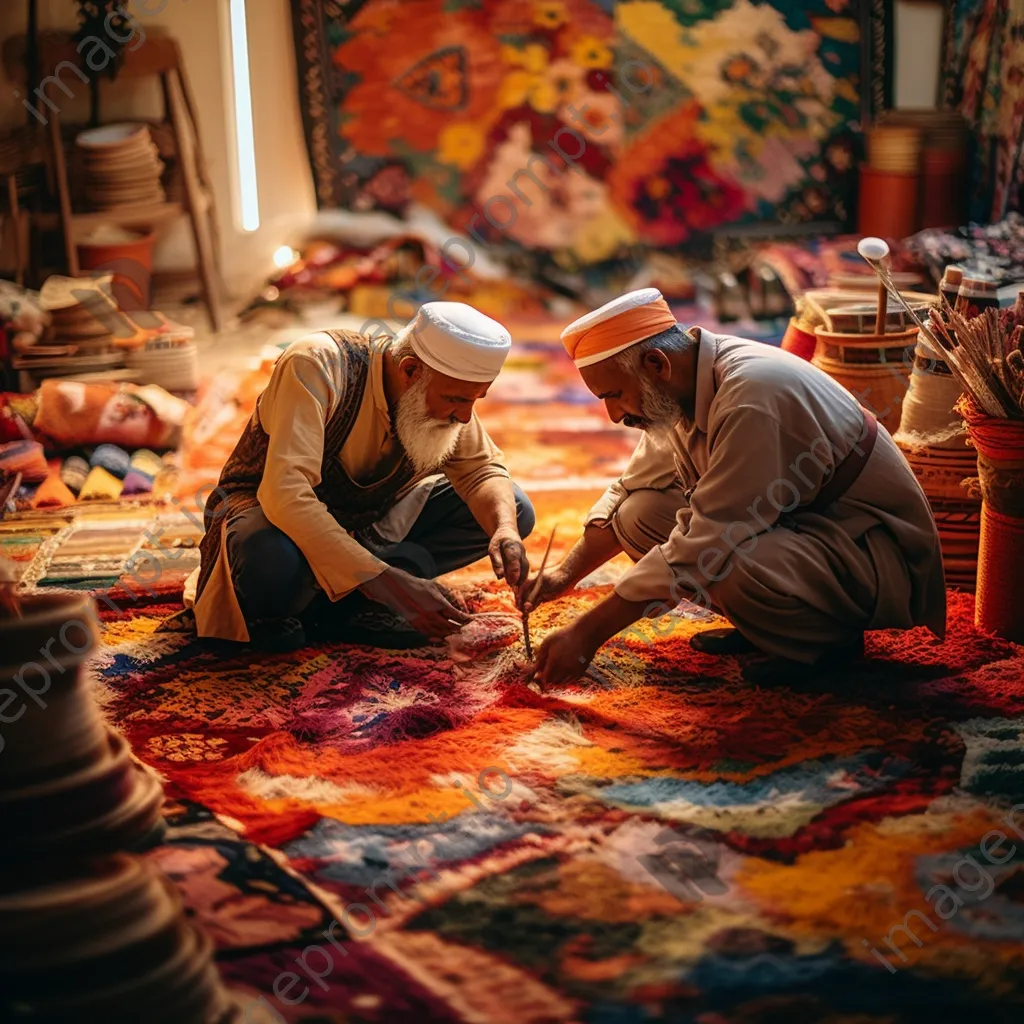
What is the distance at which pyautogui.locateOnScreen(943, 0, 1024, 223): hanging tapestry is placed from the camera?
23.6ft

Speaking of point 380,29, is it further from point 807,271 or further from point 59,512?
point 59,512

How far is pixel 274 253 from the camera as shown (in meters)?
8.37

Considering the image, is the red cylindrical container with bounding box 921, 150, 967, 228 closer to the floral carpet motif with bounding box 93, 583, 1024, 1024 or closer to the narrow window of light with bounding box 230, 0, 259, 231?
the narrow window of light with bounding box 230, 0, 259, 231

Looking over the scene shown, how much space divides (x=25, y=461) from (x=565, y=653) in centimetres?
299

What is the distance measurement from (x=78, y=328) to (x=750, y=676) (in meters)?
3.91

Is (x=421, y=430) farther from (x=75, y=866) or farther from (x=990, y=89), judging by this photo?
(x=990, y=89)

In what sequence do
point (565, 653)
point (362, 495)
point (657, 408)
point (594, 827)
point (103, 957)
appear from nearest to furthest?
point (103, 957) → point (594, 827) → point (565, 653) → point (657, 408) → point (362, 495)

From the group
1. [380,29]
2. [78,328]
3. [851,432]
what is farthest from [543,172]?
[851,432]

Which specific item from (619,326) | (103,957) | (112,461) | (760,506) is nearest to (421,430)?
(619,326)

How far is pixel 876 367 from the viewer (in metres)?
4.68

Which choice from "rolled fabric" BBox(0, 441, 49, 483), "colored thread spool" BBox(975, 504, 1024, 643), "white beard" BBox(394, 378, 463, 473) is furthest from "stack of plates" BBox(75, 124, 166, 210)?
"colored thread spool" BBox(975, 504, 1024, 643)

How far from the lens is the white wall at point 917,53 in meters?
8.27

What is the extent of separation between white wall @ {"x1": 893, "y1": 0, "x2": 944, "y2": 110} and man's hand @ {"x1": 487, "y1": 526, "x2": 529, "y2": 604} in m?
5.87

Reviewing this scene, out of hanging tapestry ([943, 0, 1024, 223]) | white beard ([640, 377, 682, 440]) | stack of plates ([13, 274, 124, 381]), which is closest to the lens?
white beard ([640, 377, 682, 440])
